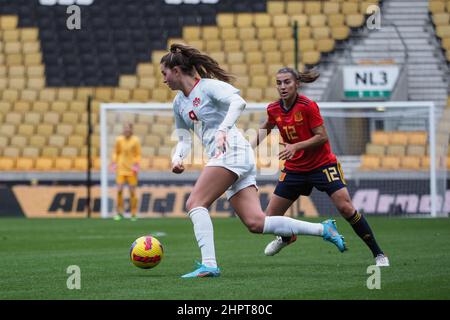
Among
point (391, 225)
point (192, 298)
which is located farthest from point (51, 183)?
point (192, 298)

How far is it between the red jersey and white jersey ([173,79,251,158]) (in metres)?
1.22

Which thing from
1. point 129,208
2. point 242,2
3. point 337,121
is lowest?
point 129,208

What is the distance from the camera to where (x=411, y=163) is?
20891mm

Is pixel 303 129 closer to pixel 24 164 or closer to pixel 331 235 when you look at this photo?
pixel 331 235

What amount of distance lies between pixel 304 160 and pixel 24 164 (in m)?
15.1

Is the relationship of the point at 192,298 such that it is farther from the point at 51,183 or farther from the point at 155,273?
the point at 51,183

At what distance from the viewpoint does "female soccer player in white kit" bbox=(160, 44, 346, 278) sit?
26.9ft

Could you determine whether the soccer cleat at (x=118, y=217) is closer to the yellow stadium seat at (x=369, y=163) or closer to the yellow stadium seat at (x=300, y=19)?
the yellow stadium seat at (x=369, y=163)

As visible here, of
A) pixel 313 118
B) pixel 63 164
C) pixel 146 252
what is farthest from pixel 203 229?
pixel 63 164

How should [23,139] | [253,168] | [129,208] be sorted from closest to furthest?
1. [253,168]
2. [129,208]
3. [23,139]

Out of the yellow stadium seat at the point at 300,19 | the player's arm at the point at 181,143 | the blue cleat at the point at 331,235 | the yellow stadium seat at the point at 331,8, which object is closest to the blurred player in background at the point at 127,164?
the yellow stadium seat at the point at 300,19

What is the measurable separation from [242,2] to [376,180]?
275 inches

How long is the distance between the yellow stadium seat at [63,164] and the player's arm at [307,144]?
14.6m

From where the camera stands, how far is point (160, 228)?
56.5ft
